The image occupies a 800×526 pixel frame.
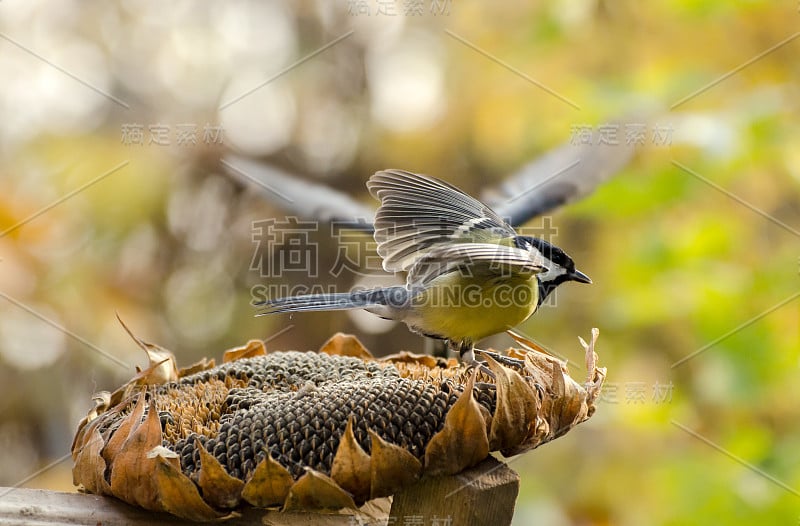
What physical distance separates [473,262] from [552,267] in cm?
51

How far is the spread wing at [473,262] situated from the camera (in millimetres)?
1521

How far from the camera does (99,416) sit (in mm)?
1577

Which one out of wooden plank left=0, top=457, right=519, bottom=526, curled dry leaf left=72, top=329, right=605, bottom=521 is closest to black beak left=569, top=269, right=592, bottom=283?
curled dry leaf left=72, top=329, right=605, bottom=521

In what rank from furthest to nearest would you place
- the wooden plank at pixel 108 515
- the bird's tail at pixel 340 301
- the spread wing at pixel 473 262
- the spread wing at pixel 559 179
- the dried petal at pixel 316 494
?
1. the spread wing at pixel 559 179
2. the bird's tail at pixel 340 301
3. the spread wing at pixel 473 262
4. the wooden plank at pixel 108 515
5. the dried petal at pixel 316 494

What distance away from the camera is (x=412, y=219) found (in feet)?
5.77

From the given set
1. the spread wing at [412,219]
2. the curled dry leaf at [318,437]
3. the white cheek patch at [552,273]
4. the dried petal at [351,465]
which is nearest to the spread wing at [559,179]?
the white cheek patch at [552,273]

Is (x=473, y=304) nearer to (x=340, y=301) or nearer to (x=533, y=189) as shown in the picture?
(x=340, y=301)

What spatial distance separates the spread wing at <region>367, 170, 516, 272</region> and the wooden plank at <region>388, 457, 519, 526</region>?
555 millimetres

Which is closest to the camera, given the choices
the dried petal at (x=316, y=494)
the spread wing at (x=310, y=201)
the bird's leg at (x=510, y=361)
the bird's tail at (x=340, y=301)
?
the dried petal at (x=316, y=494)

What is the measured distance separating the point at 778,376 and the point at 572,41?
2.09 metres

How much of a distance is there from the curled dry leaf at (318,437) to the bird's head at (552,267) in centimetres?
55

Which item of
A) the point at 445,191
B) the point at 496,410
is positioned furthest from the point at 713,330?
the point at 496,410

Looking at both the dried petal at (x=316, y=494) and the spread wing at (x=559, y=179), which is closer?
the dried petal at (x=316, y=494)

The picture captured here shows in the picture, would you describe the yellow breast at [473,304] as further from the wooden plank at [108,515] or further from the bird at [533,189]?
the wooden plank at [108,515]
